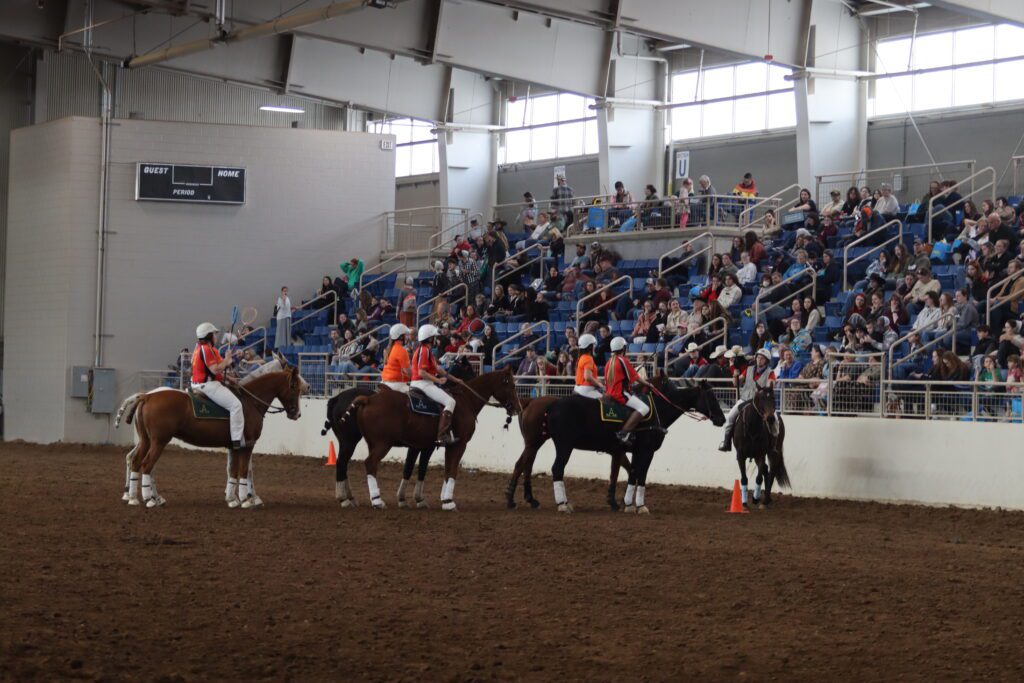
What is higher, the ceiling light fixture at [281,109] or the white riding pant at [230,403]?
the ceiling light fixture at [281,109]

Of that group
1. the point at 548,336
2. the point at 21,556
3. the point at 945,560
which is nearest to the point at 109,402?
the point at 548,336

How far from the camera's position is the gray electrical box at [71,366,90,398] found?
3562cm

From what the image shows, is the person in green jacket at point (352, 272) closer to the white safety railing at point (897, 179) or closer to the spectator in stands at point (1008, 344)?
the white safety railing at point (897, 179)

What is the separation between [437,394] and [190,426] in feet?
10.4

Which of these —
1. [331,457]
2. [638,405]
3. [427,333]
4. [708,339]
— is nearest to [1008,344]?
[638,405]

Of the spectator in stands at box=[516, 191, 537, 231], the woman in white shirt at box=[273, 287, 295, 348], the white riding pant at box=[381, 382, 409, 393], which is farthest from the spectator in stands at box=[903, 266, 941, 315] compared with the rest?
the woman in white shirt at box=[273, 287, 295, 348]

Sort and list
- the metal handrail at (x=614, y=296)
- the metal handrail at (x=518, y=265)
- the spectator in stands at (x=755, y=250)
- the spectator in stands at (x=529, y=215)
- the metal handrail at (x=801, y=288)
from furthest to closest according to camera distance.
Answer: the spectator in stands at (x=529, y=215), the metal handrail at (x=518, y=265), the metal handrail at (x=614, y=296), the spectator in stands at (x=755, y=250), the metal handrail at (x=801, y=288)

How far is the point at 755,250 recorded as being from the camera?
27859 millimetres

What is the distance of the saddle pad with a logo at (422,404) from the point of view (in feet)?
57.7

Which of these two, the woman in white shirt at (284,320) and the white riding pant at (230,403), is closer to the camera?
the white riding pant at (230,403)

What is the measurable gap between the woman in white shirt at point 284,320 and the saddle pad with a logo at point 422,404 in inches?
738

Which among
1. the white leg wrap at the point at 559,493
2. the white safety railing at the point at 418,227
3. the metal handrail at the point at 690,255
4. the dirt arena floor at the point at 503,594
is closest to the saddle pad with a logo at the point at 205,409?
the dirt arena floor at the point at 503,594

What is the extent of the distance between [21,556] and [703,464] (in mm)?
11915

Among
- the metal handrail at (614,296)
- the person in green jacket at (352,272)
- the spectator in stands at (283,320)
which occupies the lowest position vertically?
the spectator in stands at (283,320)
